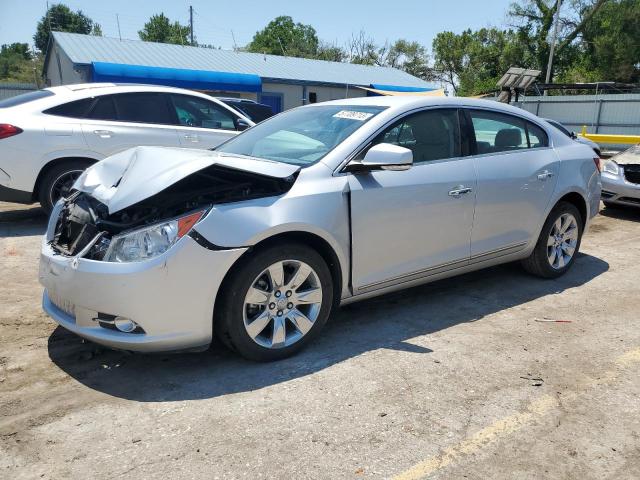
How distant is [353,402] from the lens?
295 centimetres

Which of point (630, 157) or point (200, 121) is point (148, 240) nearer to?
point (200, 121)

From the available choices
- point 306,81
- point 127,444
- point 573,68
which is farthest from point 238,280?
point 573,68

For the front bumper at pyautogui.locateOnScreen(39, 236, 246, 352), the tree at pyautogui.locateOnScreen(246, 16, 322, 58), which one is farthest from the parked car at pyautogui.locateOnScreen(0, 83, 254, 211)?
the tree at pyautogui.locateOnScreen(246, 16, 322, 58)

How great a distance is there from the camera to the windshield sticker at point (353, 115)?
12.8 feet

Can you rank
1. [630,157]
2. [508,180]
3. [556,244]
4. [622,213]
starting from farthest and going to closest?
1. [622,213]
2. [630,157]
3. [556,244]
4. [508,180]

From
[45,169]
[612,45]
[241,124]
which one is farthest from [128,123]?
[612,45]

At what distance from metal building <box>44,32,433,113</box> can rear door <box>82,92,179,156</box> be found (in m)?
14.4

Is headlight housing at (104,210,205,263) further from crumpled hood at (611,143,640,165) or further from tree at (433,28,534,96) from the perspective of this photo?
tree at (433,28,534,96)

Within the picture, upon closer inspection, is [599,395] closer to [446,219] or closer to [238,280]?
[446,219]

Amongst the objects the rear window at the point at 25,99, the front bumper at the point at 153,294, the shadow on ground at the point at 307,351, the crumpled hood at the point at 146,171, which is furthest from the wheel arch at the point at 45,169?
the front bumper at the point at 153,294

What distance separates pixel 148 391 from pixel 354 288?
4.73 ft

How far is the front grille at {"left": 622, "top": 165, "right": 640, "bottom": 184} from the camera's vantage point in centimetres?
820

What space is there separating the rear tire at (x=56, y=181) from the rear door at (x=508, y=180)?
15.1ft

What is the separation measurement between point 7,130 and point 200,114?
2.37 meters
